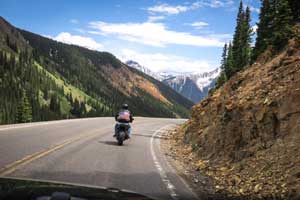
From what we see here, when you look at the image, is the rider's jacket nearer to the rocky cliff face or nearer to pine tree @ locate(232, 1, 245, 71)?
the rocky cliff face

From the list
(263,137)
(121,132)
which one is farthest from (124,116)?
(263,137)

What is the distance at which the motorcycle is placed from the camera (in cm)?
1890

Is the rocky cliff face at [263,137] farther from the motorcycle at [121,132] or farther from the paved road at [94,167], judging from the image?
the motorcycle at [121,132]

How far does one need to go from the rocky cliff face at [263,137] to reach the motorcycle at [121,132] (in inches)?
129

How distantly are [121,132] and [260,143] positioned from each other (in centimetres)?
828

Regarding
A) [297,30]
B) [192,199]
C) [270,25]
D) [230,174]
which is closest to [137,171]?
[230,174]

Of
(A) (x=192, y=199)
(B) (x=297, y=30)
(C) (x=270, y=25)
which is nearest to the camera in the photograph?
(A) (x=192, y=199)

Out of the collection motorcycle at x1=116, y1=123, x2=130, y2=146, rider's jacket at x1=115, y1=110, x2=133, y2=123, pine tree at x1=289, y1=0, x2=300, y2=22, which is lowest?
motorcycle at x1=116, y1=123, x2=130, y2=146

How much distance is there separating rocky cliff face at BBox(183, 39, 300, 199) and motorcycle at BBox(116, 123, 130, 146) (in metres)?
3.27

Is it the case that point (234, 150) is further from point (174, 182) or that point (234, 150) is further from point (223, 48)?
point (223, 48)

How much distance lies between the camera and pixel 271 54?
22.6m

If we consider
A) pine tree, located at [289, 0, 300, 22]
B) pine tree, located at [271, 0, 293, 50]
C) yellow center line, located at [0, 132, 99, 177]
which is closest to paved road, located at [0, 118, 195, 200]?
yellow center line, located at [0, 132, 99, 177]

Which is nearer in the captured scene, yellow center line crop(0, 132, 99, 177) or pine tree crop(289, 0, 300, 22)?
yellow center line crop(0, 132, 99, 177)

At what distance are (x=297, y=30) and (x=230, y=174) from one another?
11191 millimetres
